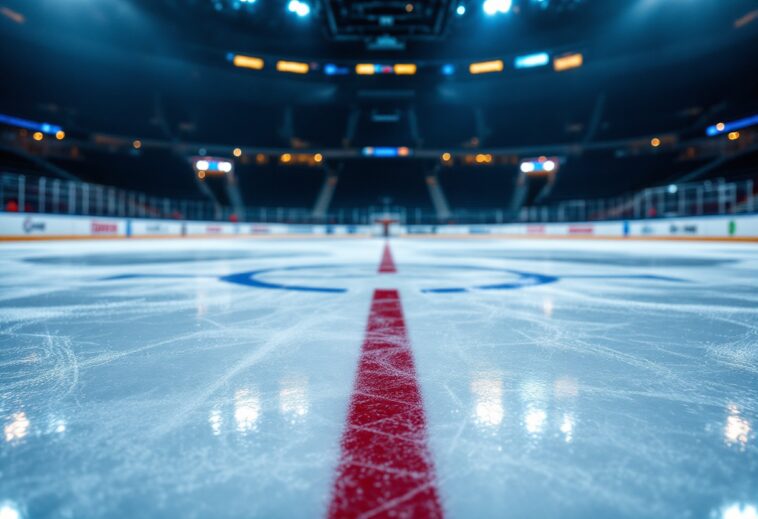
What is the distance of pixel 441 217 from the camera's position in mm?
30469

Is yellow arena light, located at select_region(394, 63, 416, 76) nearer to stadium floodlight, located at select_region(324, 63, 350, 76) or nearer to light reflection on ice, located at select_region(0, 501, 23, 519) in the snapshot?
stadium floodlight, located at select_region(324, 63, 350, 76)

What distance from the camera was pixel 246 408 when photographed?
3.59 ft

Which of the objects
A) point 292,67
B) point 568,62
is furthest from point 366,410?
point 292,67

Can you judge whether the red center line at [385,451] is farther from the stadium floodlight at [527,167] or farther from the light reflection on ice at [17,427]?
the stadium floodlight at [527,167]

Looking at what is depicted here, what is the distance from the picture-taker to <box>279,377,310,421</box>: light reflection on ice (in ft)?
3.48

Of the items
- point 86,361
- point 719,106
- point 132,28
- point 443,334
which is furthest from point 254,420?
point 719,106

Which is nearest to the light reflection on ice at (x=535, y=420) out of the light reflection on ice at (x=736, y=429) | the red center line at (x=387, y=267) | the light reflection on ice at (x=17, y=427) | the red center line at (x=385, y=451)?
the red center line at (x=385, y=451)

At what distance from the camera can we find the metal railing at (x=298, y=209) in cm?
1348

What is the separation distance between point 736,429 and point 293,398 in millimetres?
1038

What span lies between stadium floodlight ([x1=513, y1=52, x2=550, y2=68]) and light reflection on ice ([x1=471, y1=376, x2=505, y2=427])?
3102 cm

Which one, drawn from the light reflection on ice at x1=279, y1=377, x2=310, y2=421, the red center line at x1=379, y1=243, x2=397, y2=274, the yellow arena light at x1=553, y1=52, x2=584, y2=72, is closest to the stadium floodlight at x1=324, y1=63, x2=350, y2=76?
the yellow arena light at x1=553, y1=52, x2=584, y2=72

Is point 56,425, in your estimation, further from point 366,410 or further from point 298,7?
point 298,7

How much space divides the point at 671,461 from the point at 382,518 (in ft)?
1.89

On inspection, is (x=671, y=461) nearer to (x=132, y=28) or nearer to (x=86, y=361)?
(x=86, y=361)
